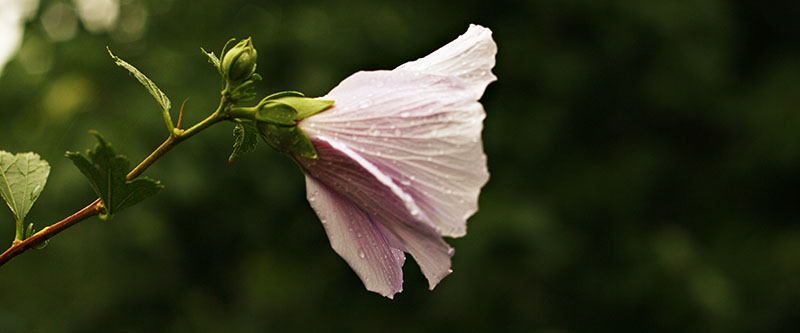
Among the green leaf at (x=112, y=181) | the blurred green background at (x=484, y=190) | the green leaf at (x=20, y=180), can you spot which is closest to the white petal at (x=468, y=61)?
the green leaf at (x=112, y=181)

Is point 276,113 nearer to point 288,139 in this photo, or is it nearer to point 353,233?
point 288,139

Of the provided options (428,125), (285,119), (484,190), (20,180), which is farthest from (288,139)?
(484,190)

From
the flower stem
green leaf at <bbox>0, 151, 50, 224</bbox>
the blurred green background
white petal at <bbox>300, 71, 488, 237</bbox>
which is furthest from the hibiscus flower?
the blurred green background

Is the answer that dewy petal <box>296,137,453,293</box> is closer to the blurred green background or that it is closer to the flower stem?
the flower stem

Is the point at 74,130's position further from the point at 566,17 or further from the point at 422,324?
the point at 566,17

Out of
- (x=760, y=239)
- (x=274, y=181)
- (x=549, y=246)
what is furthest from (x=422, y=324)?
(x=760, y=239)

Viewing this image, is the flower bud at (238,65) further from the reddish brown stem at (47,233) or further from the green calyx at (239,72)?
the reddish brown stem at (47,233)
